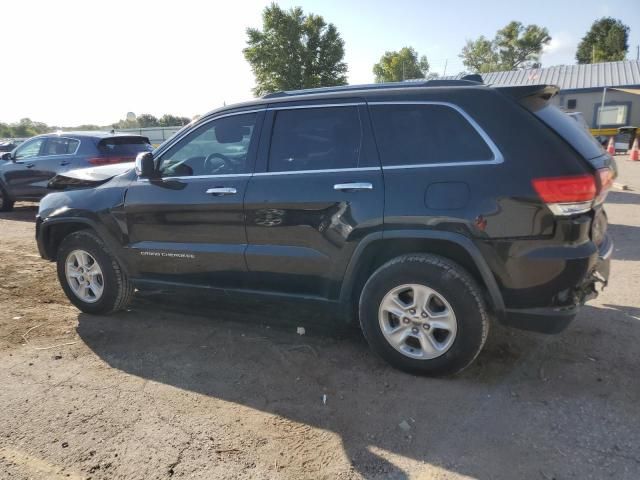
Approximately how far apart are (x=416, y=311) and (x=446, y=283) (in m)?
0.29

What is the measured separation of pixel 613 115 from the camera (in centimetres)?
3058

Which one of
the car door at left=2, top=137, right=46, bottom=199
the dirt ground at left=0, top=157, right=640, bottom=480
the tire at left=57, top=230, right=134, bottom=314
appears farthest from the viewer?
the car door at left=2, top=137, right=46, bottom=199

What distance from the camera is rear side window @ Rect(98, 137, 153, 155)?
30.8 feet

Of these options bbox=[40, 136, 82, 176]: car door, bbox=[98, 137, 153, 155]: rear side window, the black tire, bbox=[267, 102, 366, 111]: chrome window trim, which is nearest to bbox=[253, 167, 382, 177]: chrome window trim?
bbox=[267, 102, 366, 111]: chrome window trim

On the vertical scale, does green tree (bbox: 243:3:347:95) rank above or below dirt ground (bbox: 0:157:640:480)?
above

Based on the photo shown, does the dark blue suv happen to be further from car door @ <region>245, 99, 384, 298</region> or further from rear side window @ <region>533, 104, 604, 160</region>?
rear side window @ <region>533, 104, 604, 160</region>

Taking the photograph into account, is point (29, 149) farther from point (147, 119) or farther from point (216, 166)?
point (147, 119)

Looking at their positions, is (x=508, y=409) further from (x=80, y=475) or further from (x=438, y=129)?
(x=80, y=475)

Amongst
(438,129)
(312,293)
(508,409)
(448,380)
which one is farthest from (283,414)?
(438,129)

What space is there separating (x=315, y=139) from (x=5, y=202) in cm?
1023

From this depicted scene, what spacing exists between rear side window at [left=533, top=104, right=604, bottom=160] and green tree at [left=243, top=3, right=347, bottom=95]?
38424 mm

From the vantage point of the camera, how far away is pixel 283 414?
2930mm

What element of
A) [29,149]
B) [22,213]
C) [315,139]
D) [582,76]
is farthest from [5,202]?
[582,76]

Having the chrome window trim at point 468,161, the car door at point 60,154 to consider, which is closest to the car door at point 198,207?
the chrome window trim at point 468,161
